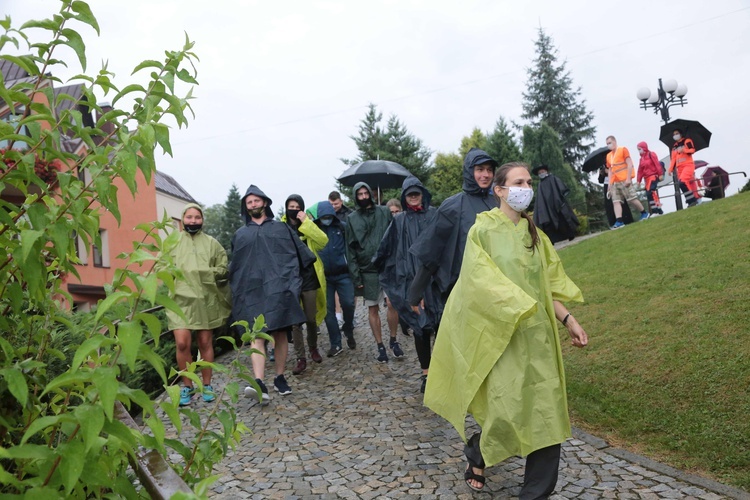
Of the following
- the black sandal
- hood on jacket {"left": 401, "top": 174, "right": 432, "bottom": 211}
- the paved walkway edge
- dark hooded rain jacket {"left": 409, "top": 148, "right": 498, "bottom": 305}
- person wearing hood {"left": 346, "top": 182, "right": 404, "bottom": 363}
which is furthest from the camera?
person wearing hood {"left": 346, "top": 182, "right": 404, "bottom": 363}

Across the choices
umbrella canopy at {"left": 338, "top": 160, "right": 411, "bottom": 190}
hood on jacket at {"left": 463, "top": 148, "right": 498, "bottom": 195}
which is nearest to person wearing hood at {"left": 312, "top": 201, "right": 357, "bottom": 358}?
hood on jacket at {"left": 463, "top": 148, "right": 498, "bottom": 195}

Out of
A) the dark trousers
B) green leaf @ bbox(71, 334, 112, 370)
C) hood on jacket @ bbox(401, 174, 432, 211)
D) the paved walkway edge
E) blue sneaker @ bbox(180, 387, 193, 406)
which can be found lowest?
the paved walkway edge

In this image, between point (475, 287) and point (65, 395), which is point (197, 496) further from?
point (475, 287)

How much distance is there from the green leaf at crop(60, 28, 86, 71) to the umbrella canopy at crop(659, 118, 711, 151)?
17.6m

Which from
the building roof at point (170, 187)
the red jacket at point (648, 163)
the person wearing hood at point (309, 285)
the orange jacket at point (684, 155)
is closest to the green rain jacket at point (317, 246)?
the person wearing hood at point (309, 285)

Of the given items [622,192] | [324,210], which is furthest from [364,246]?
[622,192]

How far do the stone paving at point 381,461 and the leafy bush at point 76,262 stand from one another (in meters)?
3.14

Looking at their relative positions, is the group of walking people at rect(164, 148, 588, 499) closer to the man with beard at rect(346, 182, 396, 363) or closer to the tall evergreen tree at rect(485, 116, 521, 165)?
the man with beard at rect(346, 182, 396, 363)

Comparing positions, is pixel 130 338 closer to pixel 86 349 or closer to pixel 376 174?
pixel 86 349

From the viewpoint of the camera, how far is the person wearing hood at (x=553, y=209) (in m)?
Result: 10.6

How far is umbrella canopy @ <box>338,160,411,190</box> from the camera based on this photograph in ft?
50.5

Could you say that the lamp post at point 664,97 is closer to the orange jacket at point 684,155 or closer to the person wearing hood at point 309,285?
the orange jacket at point 684,155

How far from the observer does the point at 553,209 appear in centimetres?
1084

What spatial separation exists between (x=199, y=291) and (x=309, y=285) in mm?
1885
